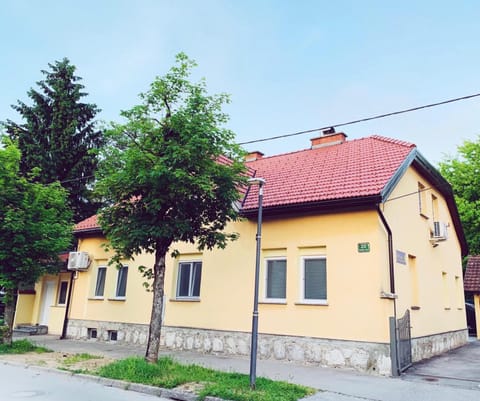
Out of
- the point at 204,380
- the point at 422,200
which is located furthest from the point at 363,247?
the point at 422,200

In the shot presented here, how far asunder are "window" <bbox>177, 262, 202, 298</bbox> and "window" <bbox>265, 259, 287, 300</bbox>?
8.82ft

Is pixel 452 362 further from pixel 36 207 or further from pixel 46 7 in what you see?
pixel 46 7

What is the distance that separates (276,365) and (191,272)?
4732 mm

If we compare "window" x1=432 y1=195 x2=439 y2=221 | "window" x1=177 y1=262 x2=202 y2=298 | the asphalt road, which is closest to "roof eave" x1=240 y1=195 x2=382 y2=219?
"window" x1=177 y1=262 x2=202 y2=298

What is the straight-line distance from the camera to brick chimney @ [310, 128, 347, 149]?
1586 cm

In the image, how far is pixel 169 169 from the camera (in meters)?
8.83

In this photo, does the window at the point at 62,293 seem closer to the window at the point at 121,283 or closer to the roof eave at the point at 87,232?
the roof eave at the point at 87,232

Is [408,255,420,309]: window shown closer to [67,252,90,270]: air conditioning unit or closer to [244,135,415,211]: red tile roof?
[244,135,415,211]: red tile roof

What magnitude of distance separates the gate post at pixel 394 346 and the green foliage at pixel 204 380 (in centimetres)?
303

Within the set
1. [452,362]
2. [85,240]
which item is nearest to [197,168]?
[452,362]

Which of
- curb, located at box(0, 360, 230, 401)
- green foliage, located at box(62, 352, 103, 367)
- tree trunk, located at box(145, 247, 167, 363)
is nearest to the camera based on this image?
curb, located at box(0, 360, 230, 401)

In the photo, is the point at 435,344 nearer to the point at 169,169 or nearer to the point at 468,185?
the point at 169,169

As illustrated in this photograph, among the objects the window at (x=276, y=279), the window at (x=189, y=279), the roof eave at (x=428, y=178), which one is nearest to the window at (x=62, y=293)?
the window at (x=189, y=279)

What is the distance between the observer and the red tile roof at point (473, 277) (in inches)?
795
